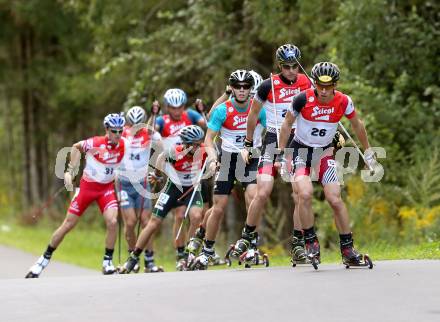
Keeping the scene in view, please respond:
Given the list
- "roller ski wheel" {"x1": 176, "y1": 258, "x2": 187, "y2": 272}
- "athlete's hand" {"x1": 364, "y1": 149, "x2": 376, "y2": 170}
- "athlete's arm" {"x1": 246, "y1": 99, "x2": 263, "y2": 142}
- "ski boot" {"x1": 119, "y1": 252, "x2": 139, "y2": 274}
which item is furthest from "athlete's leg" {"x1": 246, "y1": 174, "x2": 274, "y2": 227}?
"ski boot" {"x1": 119, "y1": 252, "x2": 139, "y2": 274}

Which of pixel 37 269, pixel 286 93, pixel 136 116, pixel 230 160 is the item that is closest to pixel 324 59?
pixel 136 116

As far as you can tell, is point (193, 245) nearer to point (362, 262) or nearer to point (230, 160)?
point (230, 160)

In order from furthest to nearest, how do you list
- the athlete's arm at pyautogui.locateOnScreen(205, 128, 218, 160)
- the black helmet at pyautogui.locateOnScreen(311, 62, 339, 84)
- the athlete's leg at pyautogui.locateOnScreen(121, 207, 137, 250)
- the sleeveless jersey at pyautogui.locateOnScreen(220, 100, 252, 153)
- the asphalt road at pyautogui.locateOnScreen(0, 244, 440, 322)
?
the athlete's leg at pyautogui.locateOnScreen(121, 207, 137, 250)
the sleeveless jersey at pyautogui.locateOnScreen(220, 100, 252, 153)
the athlete's arm at pyautogui.locateOnScreen(205, 128, 218, 160)
the black helmet at pyautogui.locateOnScreen(311, 62, 339, 84)
the asphalt road at pyautogui.locateOnScreen(0, 244, 440, 322)

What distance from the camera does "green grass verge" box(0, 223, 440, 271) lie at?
16.3m

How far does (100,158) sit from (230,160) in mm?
2807

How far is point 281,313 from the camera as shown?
9.88 meters

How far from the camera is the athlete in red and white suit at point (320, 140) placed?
1265 cm

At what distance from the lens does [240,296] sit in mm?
10789

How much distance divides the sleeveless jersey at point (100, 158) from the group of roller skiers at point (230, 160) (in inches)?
0.6

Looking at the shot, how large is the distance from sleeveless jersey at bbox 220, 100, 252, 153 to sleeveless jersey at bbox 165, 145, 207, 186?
1.71 metres

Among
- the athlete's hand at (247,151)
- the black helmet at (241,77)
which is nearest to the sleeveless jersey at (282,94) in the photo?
the athlete's hand at (247,151)

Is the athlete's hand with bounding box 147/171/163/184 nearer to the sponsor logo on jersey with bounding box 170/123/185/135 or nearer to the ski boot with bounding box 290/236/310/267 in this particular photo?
the sponsor logo on jersey with bounding box 170/123/185/135

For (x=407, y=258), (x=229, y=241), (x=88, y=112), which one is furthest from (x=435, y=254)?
(x=88, y=112)

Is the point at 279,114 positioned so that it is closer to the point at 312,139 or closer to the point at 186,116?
the point at 312,139
